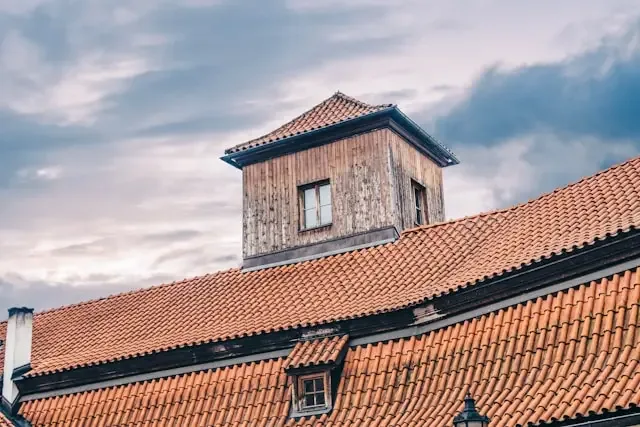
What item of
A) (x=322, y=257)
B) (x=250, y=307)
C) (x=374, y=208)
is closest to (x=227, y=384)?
(x=250, y=307)

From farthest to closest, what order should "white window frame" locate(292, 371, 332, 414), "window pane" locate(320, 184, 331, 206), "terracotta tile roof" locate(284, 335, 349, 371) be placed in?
1. "window pane" locate(320, 184, 331, 206)
2. "terracotta tile roof" locate(284, 335, 349, 371)
3. "white window frame" locate(292, 371, 332, 414)

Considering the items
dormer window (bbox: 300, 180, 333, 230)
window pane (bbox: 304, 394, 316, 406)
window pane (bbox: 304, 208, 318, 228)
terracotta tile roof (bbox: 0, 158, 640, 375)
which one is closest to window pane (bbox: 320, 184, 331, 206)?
dormer window (bbox: 300, 180, 333, 230)

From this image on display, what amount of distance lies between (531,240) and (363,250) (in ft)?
19.5

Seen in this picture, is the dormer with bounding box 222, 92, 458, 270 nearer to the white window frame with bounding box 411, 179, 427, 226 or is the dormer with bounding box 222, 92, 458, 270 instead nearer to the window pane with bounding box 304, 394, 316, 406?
the white window frame with bounding box 411, 179, 427, 226

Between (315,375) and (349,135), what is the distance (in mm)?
8658

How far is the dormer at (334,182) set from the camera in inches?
933

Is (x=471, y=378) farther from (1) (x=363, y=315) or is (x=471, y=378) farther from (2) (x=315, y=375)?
(2) (x=315, y=375)

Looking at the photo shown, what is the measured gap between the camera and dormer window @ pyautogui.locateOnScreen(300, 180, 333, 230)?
2434 centimetres

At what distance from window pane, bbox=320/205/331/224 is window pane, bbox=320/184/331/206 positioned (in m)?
0.13

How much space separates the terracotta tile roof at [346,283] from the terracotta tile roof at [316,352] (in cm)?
43

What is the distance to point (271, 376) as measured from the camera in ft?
60.5

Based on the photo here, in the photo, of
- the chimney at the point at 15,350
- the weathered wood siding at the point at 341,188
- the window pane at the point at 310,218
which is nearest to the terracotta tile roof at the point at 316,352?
the weathered wood siding at the point at 341,188

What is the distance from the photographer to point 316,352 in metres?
17.9

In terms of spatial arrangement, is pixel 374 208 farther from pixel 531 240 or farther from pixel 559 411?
pixel 559 411
